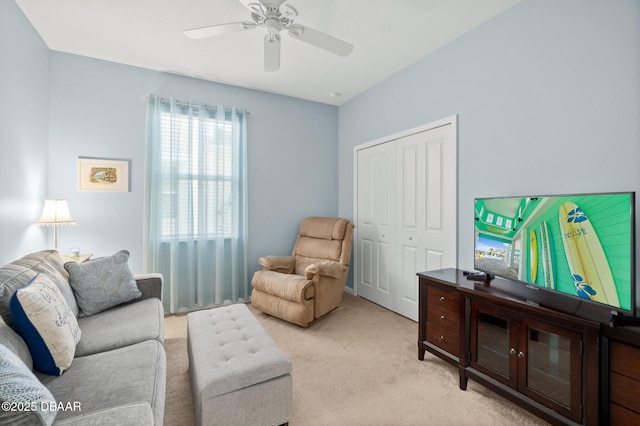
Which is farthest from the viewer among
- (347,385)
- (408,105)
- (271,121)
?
(271,121)

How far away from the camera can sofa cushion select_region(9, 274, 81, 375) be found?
127cm

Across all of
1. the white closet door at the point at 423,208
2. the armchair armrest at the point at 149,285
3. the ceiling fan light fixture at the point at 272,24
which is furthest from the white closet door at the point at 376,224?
the armchair armrest at the point at 149,285

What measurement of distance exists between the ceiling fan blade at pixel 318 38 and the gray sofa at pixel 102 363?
2.17 meters

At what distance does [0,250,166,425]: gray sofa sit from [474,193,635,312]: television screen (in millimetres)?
2032

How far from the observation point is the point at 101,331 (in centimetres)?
174

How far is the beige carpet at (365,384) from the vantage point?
1.68 meters

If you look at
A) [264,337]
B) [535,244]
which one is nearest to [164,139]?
[264,337]

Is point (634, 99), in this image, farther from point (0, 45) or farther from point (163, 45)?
point (0, 45)

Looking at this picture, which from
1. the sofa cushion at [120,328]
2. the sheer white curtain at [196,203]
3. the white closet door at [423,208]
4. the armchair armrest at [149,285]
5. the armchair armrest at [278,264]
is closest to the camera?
the sofa cushion at [120,328]

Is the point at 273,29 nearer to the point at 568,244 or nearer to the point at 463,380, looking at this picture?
the point at 568,244

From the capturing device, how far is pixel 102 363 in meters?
1.39

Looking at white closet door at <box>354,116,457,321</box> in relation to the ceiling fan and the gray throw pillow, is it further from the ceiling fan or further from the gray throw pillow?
the gray throw pillow

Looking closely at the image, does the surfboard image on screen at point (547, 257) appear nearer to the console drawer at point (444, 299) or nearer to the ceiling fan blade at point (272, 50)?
the console drawer at point (444, 299)

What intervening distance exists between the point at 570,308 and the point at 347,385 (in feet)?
4.54
